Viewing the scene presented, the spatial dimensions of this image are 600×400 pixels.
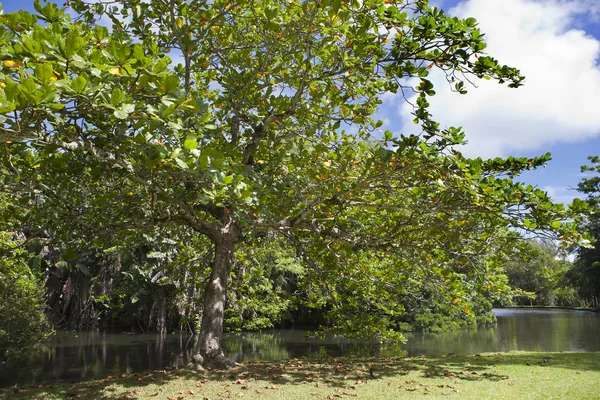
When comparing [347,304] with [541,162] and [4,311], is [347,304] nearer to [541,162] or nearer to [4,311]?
[541,162]

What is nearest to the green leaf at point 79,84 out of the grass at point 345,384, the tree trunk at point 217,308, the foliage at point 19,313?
the grass at point 345,384

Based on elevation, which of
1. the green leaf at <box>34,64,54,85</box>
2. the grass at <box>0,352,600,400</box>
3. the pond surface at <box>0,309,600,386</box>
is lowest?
the pond surface at <box>0,309,600,386</box>

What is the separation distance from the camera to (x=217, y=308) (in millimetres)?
7559

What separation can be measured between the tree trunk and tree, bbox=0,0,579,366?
0.03 m

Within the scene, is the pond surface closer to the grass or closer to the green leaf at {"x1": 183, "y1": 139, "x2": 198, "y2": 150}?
the grass

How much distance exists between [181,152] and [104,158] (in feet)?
4.54

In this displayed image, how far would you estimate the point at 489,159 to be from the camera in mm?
5348

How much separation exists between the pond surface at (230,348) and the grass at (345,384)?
2646 millimetres

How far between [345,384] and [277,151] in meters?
3.93

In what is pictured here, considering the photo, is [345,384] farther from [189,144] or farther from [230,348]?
[230,348]

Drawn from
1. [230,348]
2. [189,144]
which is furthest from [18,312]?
[189,144]

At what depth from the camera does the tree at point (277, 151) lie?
404 centimetres

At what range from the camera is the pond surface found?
471 inches

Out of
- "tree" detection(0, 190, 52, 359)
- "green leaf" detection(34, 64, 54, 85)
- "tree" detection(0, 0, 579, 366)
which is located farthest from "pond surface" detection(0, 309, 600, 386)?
"green leaf" detection(34, 64, 54, 85)
